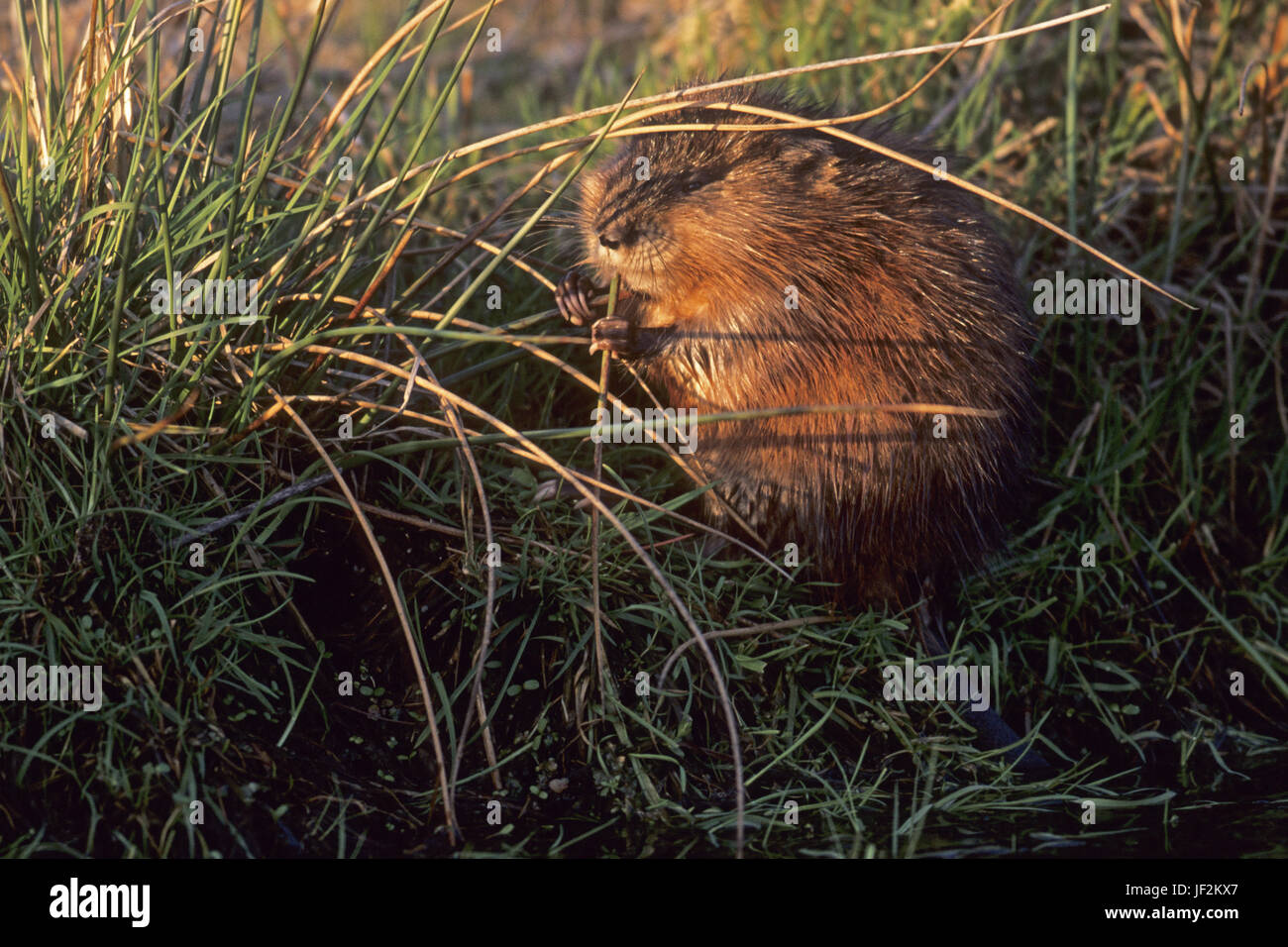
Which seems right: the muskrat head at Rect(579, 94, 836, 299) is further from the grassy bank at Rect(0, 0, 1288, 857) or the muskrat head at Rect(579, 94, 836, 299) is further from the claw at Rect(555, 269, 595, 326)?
the grassy bank at Rect(0, 0, 1288, 857)

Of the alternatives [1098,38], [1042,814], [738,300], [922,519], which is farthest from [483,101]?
[1042,814]

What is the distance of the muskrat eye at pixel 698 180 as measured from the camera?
3547 mm

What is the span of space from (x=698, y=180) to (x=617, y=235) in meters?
0.31

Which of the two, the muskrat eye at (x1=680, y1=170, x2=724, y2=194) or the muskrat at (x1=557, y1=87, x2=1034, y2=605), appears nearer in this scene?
the muskrat at (x1=557, y1=87, x2=1034, y2=605)

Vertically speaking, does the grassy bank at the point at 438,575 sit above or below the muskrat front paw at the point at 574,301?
below

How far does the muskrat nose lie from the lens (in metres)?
3.45

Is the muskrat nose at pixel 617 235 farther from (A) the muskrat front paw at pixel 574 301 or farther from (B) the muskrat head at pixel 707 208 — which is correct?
(A) the muskrat front paw at pixel 574 301

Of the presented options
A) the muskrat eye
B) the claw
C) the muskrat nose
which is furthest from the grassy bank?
the muskrat eye

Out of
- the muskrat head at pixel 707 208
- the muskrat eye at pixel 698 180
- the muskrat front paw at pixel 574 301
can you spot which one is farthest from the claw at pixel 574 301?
the muskrat eye at pixel 698 180

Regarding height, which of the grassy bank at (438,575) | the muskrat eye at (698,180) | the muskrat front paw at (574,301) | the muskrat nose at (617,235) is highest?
the muskrat eye at (698,180)

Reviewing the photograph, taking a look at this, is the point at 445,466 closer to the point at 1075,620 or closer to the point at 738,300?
the point at 738,300

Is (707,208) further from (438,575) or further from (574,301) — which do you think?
(438,575)

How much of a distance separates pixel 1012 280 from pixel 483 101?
3.83 m

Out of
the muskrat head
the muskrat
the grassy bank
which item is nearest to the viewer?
Answer: the grassy bank
